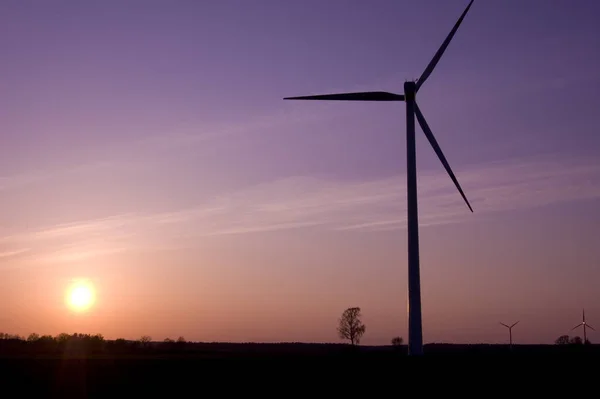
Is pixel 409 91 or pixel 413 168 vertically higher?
pixel 409 91

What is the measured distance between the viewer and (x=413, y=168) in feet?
221

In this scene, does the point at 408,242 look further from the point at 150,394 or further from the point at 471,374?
the point at 150,394

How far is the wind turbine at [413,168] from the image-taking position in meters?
63.8

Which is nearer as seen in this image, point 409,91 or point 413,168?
point 413,168

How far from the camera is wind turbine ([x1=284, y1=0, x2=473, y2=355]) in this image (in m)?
63.8

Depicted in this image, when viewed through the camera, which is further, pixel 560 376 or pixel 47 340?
pixel 47 340

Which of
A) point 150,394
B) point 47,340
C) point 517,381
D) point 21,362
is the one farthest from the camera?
point 47,340

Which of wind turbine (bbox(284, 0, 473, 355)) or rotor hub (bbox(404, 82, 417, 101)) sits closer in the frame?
wind turbine (bbox(284, 0, 473, 355))

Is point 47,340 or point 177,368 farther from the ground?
point 47,340

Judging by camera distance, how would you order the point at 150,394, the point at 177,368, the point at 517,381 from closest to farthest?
the point at 150,394, the point at 517,381, the point at 177,368

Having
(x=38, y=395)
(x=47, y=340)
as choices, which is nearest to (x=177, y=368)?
(x=38, y=395)

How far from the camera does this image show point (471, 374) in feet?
174

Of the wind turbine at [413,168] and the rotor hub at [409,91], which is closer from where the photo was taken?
the wind turbine at [413,168]

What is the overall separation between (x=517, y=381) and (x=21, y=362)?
37.8 metres
